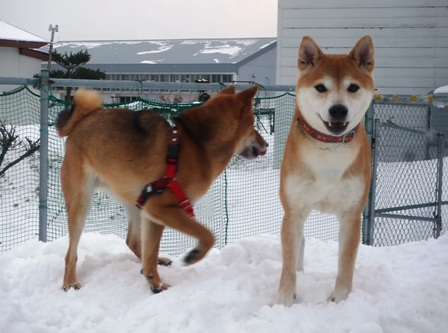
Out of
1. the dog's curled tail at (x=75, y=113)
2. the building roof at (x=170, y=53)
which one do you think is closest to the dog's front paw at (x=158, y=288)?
the dog's curled tail at (x=75, y=113)

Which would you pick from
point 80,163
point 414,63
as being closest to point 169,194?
point 80,163

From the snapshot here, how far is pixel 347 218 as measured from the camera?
3.41 m

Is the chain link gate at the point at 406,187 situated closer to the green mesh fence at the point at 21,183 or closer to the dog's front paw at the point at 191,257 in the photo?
the dog's front paw at the point at 191,257

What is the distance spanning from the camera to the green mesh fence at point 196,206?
634cm

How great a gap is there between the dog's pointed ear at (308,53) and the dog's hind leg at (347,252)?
3.47 ft

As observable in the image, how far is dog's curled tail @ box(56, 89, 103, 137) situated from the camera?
13.7 feet

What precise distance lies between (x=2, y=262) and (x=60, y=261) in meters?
0.46

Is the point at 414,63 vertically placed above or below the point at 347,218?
above

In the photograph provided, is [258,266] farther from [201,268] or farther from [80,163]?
[80,163]

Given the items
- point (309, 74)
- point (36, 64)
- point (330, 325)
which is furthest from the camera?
point (36, 64)

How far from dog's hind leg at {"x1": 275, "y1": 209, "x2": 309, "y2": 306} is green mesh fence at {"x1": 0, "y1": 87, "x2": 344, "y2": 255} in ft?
8.47

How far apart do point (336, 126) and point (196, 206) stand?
3.89m

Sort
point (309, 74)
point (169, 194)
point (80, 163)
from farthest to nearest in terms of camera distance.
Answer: point (80, 163)
point (169, 194)
point (309, 74)

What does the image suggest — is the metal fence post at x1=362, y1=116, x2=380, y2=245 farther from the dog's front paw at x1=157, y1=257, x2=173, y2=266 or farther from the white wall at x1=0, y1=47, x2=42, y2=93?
the white wall at x1=0, y1=47, x2=42, y2=93
